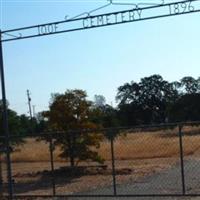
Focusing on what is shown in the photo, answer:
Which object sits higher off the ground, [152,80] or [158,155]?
[152,80]

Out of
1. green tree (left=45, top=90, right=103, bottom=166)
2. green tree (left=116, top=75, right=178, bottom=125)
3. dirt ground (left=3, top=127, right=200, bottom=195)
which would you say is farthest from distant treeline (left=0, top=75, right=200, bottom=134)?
green tree (left=45, top=90, right=103, bottom=166)

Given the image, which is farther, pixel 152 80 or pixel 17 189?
pixel 152 80

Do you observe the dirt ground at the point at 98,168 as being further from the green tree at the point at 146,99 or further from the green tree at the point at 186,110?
the green tree at the point at 146,99

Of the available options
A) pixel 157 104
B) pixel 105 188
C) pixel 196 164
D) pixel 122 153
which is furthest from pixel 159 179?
pixel 157 104

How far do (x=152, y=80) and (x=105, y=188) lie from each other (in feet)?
402

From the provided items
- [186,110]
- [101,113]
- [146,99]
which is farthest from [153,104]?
[101,113]

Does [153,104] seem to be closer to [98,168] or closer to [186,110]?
[186,110]

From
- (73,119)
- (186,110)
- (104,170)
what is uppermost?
(186,110)

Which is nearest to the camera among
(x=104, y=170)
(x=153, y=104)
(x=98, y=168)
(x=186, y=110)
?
(x=104, y=170)

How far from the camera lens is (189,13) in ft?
42.9

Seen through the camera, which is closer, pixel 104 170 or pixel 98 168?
pixel 104 170

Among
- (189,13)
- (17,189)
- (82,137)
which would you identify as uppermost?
(189,13)

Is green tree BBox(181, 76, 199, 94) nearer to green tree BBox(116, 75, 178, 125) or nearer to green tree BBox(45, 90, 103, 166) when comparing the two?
green tree BBox(116, 75, 178, 125)

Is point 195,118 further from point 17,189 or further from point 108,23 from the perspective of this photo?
point 108,23
